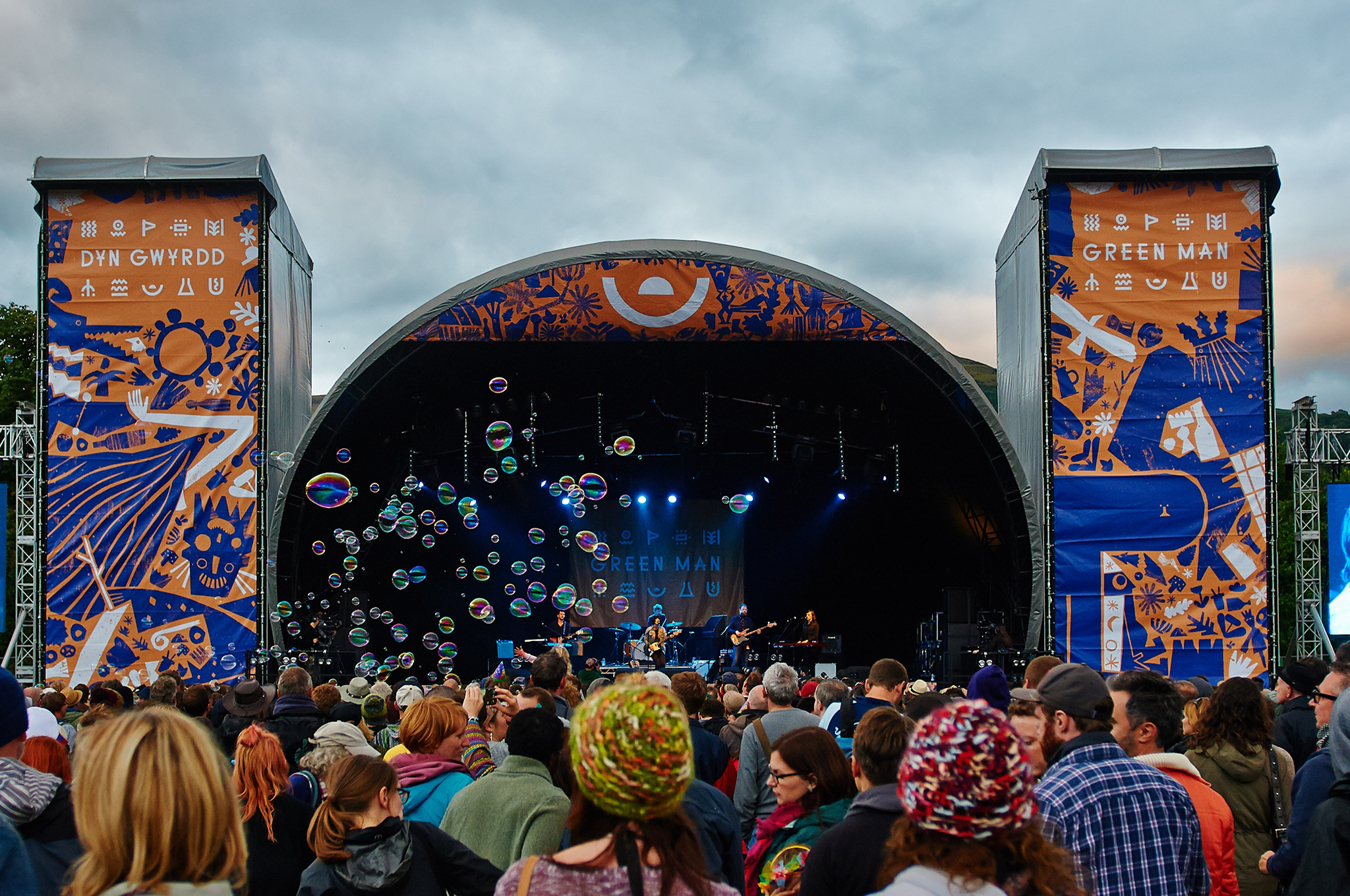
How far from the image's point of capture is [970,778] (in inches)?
81.7

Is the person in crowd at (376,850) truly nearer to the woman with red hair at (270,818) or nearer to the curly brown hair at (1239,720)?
the woman with red hair at (270,818)

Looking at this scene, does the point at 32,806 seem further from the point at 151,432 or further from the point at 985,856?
the point at 151,432

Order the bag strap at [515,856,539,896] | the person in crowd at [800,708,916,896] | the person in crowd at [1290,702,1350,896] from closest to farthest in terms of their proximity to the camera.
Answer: the bag strap at [515,856,539,896] → the person in crowd at [800,708,916,896] → the person in crowd at [1290,702,1350,896]

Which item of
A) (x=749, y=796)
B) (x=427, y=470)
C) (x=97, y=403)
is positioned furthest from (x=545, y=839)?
(x=427, y=470)

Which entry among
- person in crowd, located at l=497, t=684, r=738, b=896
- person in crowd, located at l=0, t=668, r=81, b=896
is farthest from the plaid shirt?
person in crowd, located at l=0, t=668, r=81, b=896

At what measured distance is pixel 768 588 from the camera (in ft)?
76.5

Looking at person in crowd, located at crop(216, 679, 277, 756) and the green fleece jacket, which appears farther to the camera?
person in crowd, located at crop(216, 679, 277, 756)

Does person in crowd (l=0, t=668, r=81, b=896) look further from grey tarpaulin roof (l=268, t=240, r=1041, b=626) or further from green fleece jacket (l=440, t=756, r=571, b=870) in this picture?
grey tarpaulin roof (l=268, t=240, r=1041, b=626)

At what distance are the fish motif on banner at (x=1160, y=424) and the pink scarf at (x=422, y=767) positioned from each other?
1207 centimetres

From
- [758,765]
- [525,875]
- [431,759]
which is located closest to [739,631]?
[758,765]

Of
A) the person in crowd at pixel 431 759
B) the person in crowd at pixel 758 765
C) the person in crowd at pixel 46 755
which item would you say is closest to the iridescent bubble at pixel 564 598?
the person in crowd at pixel 758 765

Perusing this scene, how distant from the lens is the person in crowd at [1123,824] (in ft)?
9.71

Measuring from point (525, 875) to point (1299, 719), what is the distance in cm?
491

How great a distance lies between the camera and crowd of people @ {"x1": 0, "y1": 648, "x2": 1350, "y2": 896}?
2.10 meters
